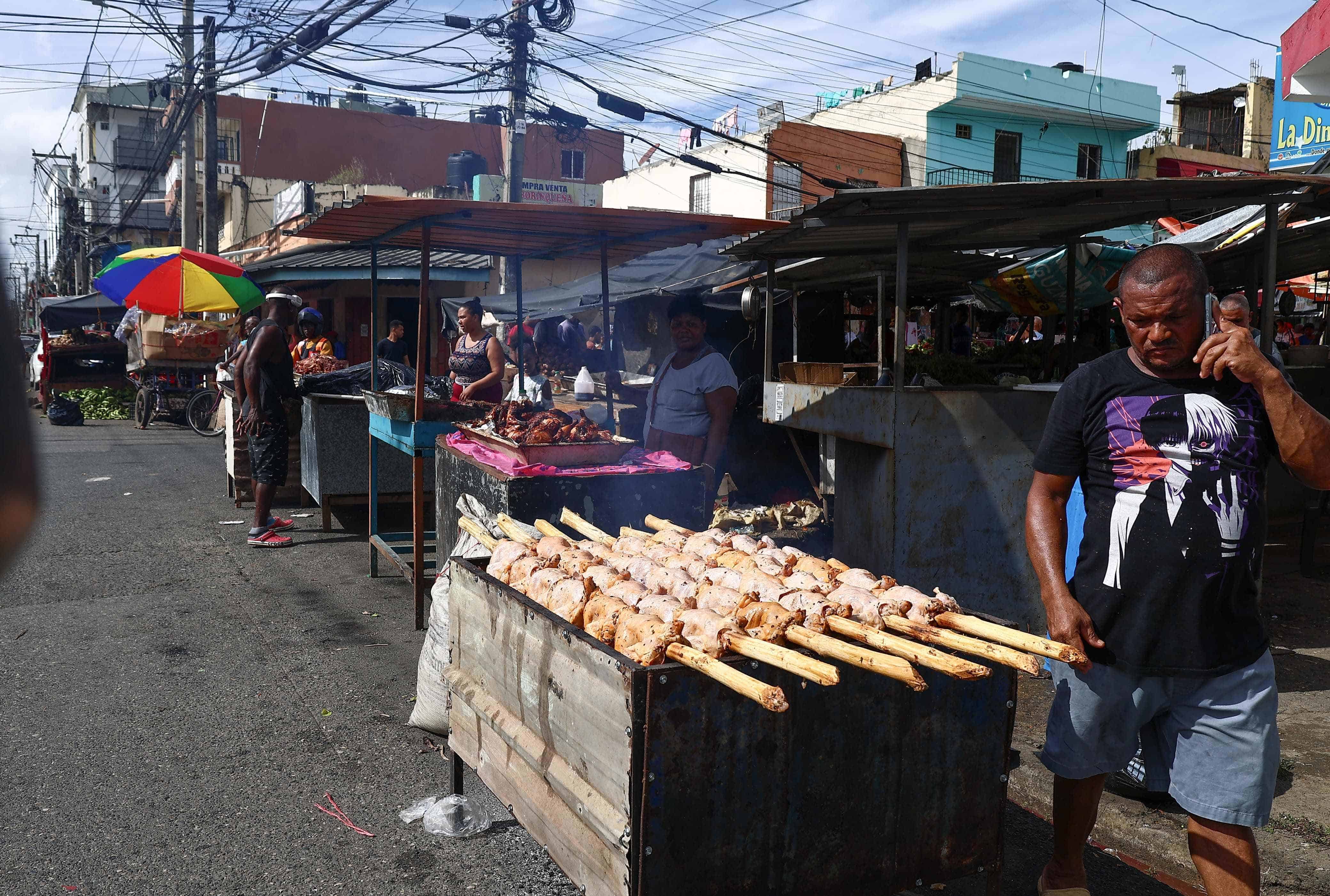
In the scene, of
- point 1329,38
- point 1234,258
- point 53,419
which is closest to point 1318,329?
point 1234,258

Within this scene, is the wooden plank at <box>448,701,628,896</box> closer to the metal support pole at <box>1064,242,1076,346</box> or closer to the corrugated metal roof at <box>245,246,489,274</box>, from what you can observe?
the metal support pole at <box>1064,242,1076,346</box>

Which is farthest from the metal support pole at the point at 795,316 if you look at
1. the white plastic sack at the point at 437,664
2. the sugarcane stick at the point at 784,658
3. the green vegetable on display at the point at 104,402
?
the green vegetable on display at the point at 104,402

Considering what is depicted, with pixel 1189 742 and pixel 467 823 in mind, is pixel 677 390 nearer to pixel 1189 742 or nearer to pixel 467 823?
pixel 467 823

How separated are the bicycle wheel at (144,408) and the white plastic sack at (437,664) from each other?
1682 cm

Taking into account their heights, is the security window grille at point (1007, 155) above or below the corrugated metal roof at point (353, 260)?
above

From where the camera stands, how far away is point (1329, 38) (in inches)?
232

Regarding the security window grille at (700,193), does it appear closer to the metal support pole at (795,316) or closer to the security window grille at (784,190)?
the security window grille at (784,190)

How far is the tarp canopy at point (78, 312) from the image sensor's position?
23.1 metres

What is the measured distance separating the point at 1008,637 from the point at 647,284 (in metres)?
11.1

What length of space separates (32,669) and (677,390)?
4197 mm

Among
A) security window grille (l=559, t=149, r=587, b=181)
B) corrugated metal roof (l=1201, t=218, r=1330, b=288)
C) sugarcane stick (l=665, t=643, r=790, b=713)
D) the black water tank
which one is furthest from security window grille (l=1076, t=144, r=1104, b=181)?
sugarcane stick (l=665, t=643, r=790, b=713)

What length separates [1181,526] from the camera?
266 centimetres

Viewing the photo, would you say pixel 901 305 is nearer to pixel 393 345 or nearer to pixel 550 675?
pixel 550 675

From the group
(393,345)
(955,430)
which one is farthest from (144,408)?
(955,430)
